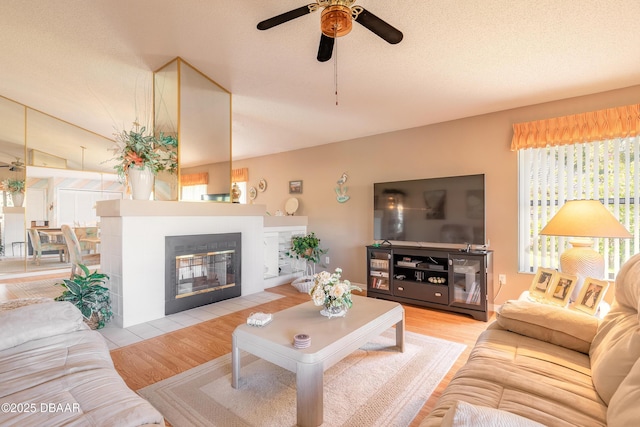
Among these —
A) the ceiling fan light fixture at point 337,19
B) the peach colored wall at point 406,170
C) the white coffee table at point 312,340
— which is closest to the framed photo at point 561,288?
the white coffee table at point 312,340

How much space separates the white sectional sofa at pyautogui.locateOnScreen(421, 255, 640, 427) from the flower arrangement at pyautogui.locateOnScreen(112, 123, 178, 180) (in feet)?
11.0

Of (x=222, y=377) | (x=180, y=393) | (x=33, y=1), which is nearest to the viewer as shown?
(x=180, y=393)

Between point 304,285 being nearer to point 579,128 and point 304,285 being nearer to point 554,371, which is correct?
point 554,371

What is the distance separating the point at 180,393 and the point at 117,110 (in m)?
4.59

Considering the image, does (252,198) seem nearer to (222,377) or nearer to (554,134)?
(222,377)

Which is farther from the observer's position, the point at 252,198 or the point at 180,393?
the point at 252,198

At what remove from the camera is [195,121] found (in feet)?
12.1

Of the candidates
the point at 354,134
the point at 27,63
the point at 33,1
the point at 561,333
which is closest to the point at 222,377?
the point at 561,333

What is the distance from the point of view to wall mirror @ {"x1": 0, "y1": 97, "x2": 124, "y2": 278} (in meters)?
5.52

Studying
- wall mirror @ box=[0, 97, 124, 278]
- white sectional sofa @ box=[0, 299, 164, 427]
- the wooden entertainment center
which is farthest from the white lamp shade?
wall mirror @ box=[0, 97, 124, 278]

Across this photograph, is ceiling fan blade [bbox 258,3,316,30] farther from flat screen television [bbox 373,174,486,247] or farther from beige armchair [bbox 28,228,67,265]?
beige armchair [bbox 28,228,67,265]

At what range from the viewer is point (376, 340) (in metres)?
2.70

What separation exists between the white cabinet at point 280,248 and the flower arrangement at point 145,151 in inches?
67.0

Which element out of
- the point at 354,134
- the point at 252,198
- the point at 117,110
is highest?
the point at 117,110
